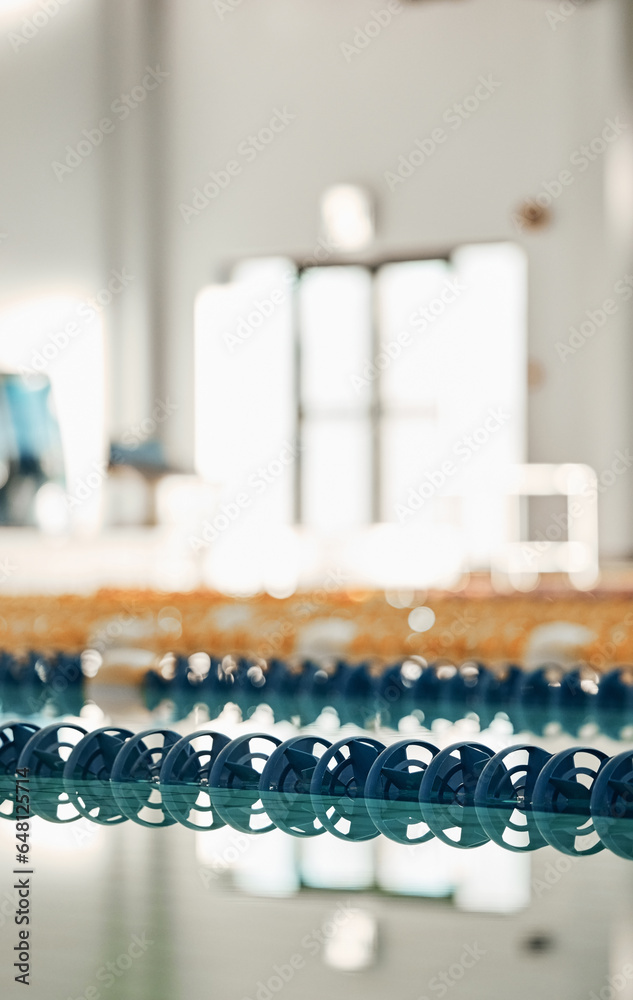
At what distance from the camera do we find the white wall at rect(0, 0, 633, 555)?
12055mm

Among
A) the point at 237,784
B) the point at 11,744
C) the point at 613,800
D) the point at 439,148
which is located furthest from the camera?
the point at 439,148

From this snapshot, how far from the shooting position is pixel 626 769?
8.16 feet

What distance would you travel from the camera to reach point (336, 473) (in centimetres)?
1308

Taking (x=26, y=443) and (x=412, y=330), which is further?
(x=26, y=443)

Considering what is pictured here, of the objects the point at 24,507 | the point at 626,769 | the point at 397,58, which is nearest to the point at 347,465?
the point at 24,507

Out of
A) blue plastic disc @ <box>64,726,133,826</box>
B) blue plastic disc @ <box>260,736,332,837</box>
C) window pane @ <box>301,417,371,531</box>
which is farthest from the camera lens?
window pane @ <box>301,417,371,531</box>

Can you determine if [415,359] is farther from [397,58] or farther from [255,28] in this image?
[255,28]

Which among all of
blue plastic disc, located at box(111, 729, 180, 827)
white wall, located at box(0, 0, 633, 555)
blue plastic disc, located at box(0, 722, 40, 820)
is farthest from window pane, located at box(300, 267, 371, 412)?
blue plastic disc, located at box(111, 729, 180, 827)

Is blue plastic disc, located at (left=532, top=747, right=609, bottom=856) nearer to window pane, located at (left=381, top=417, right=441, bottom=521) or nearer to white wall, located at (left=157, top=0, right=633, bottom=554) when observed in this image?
white wall, located at (left=157, top=0, right=633, bottom=554)

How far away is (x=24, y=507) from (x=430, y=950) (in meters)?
12.1

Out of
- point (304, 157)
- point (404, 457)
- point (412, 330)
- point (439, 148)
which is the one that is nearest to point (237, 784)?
point (404, 457)

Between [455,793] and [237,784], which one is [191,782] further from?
[455,793]

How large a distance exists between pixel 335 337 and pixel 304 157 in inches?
77.8

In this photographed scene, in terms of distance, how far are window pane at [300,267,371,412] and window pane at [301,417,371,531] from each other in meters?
0.23
